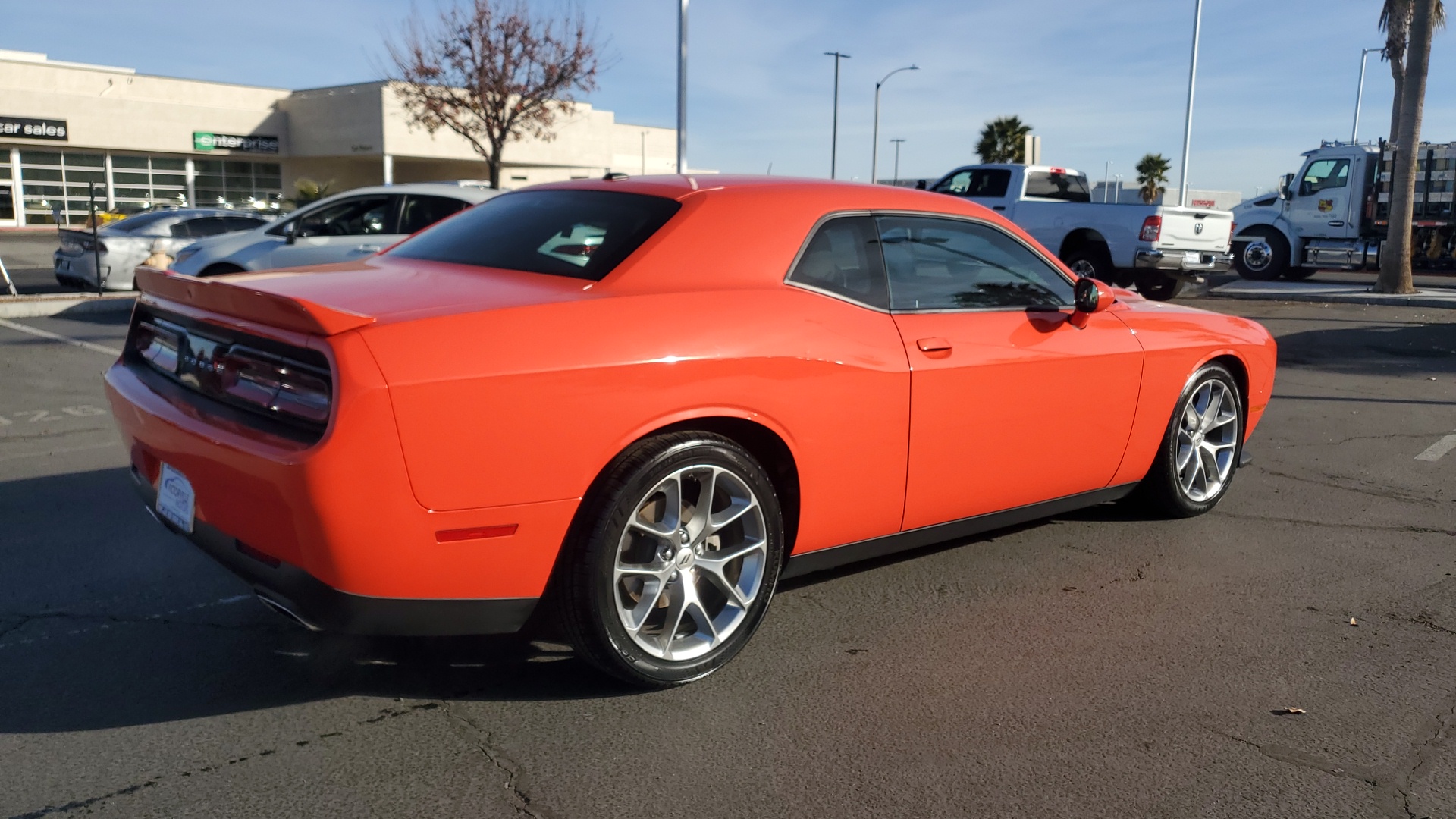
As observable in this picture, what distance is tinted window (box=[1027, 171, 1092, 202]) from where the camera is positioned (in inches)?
671

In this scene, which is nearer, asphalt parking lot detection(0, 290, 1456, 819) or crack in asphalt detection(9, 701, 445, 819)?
crack in asphalt detection(9, 701, 445, 819)

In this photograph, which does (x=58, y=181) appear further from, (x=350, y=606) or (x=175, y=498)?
(x=350, y=606)

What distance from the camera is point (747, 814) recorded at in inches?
104

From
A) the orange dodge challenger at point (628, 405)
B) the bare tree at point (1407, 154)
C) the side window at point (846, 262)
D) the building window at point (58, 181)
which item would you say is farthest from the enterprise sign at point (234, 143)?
the side window at point (846, 262)

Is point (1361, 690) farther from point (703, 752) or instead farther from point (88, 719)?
point (88, 719)

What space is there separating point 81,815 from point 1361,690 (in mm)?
3517

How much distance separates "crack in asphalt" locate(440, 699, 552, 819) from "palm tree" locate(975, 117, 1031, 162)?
42556 mm

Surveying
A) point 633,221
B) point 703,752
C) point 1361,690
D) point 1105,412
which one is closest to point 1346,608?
point 1361,690

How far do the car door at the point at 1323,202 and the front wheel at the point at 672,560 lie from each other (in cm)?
2182

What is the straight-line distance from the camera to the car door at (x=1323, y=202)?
2147cm

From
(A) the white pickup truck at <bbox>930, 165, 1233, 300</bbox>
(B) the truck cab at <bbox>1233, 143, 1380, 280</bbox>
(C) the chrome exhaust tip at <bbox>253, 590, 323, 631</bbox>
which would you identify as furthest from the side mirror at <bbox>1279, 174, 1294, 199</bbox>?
(C) the chrome exhaust tip at <bbox>253, 590, 323, 631</bbox>

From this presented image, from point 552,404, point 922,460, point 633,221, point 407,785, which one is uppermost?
point 633,221

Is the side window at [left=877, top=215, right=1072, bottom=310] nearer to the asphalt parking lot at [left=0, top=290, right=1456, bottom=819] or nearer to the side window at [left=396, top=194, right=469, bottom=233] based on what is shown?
the asphalt parking lot at [left=0, top=290, right=1456, bottom=819]

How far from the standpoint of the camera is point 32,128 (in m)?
42.0
